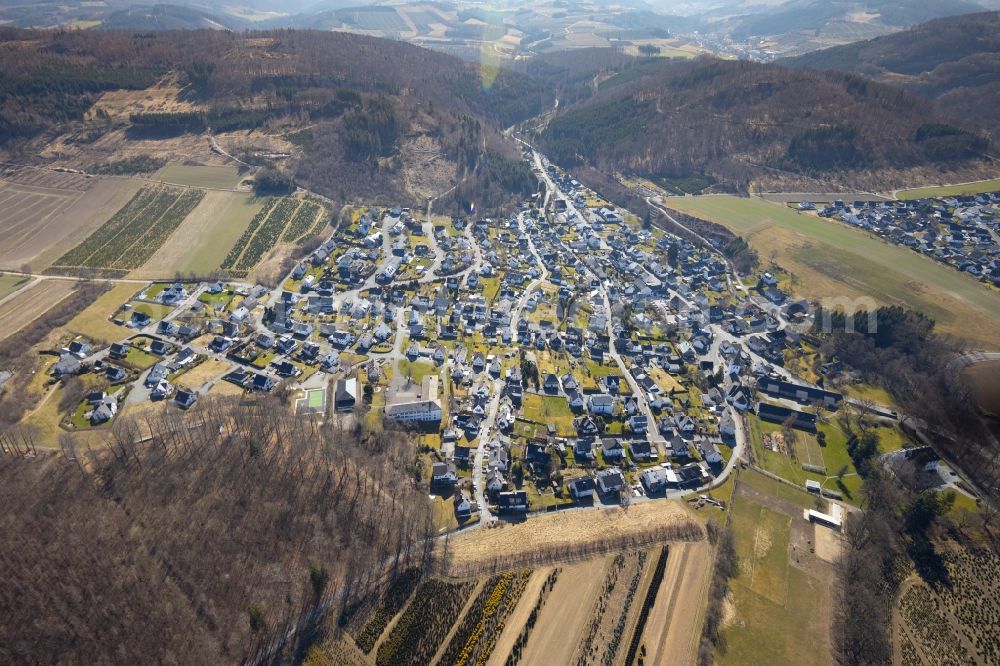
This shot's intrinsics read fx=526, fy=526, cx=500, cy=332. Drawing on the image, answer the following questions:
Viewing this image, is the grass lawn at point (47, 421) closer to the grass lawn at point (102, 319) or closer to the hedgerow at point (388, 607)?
the grass lawn at point (102, 319)

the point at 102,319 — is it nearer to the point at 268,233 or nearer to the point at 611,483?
the point at 268,233

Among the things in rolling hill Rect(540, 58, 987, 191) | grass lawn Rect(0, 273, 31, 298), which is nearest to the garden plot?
grass lawn Rect(0, 273, 31, 298)

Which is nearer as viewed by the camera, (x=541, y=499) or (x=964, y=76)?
(x=541, y=499)

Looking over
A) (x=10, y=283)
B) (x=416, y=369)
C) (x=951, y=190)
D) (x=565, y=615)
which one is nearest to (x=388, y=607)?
(x=565, y=615)

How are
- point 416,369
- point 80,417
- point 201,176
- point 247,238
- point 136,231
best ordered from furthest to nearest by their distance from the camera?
point 201,176, point 247,238, point 136,231, point 416,369, point 80,417

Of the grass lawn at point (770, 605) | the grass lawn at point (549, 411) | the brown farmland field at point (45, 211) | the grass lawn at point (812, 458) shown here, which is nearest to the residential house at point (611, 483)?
the grass lawn at point (549, 411)

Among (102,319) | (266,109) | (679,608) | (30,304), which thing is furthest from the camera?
(266,109)

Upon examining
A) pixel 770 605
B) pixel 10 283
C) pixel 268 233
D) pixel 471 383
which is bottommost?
pixel 770 605

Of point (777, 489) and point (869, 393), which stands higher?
point (869, 393)
